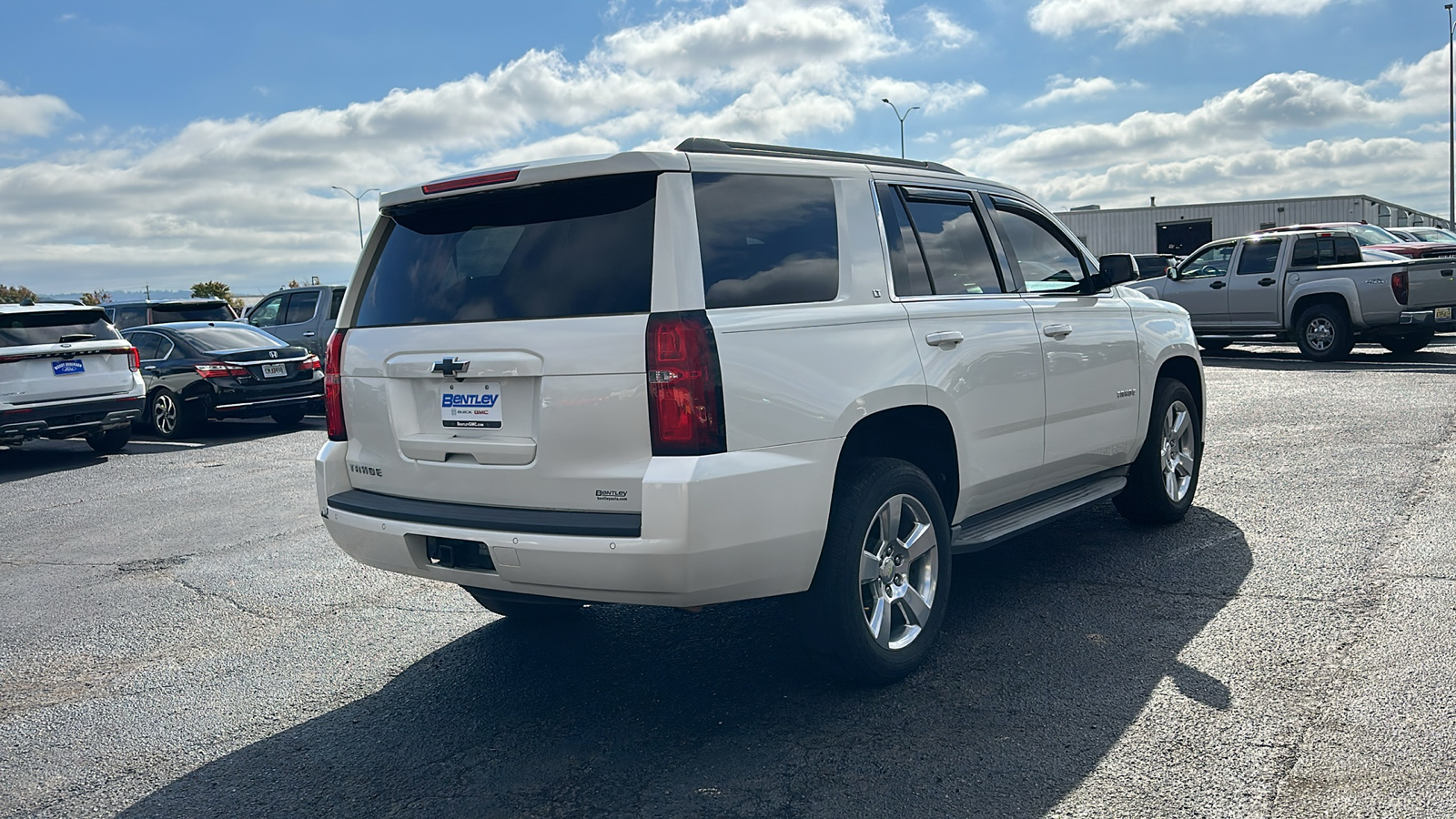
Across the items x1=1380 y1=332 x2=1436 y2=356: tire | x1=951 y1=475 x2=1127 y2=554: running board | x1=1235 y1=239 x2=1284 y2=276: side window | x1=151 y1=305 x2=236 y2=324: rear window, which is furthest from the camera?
x1=151 y1=305 x2=236 y2=324: rear window

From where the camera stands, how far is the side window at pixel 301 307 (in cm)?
1816

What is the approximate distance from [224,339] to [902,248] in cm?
1227

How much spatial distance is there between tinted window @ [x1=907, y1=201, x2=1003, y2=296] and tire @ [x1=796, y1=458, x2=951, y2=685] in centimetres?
94

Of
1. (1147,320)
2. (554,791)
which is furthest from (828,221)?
(1147,320)

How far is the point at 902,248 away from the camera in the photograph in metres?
4.55

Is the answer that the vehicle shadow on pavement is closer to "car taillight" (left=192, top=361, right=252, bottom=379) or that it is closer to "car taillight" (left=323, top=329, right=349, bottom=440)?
"car taillight" (left=323, top=329, right=349, bottom=440)

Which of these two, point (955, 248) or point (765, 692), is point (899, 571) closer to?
point (765, 692)

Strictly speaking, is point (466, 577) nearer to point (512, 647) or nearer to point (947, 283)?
point (512, 647)

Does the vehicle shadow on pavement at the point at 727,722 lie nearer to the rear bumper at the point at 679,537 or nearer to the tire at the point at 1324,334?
the rear bumper at the point at 679,537

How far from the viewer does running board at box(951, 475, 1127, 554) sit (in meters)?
4.64

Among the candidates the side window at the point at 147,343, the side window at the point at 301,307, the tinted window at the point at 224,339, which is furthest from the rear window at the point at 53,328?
the side window at the point at 301,307

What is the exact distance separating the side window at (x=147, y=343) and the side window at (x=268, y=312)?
12.4 feet

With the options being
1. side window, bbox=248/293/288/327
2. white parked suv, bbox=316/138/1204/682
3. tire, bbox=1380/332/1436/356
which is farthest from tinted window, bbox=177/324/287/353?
tire, bbox=1380/332/1436/356

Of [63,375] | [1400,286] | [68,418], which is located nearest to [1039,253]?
[68,418]
